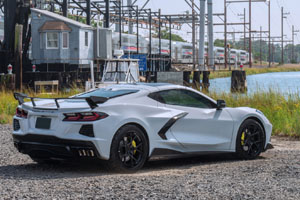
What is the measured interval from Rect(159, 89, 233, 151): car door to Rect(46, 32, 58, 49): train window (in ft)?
124

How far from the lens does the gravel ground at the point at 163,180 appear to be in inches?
268

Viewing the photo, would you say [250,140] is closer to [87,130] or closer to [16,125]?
[87,130]

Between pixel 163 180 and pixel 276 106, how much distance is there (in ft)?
36.5

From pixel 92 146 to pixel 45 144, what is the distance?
0.75m

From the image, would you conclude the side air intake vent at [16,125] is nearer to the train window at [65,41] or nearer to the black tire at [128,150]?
the black tire at [128,150]

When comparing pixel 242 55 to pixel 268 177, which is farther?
pixel 242 55

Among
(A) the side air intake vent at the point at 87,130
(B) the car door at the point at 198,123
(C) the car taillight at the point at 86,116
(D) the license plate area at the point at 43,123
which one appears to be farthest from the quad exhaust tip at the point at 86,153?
(B) the car door at the point at 198,123

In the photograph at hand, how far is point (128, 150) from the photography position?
8430 millimetres

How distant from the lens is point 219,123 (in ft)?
32.1

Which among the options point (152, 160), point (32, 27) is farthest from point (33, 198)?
point (32, 27)

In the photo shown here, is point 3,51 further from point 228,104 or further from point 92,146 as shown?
point 92,146

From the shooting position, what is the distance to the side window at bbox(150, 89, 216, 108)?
30.6 ft

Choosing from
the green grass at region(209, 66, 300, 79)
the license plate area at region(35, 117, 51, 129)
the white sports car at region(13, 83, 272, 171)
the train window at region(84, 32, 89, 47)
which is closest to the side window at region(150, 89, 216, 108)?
the white sports car at region(13, 83, 272, 171)

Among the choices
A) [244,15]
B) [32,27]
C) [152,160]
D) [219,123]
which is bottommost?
[152,160]
